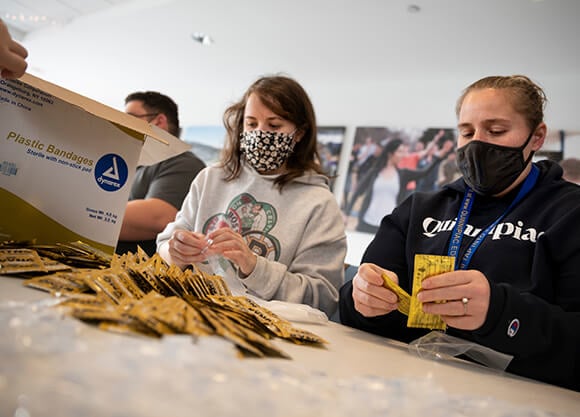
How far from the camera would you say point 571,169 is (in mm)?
3143

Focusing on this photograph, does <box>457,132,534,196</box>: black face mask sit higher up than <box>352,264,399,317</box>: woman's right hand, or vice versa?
<box>457,132,534,196</box>: black face mask

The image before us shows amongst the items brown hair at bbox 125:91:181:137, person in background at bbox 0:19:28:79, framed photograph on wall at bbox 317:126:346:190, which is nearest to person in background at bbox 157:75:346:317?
person in background at bbox 0:19:28:79

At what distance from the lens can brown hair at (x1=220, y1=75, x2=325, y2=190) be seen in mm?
1438

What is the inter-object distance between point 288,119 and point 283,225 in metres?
0.37

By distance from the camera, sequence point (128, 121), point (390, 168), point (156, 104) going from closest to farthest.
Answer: point (128, 121), point (156, 104), point (390, 168)

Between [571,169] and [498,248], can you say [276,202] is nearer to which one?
[498,248]

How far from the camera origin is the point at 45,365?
0.30 m

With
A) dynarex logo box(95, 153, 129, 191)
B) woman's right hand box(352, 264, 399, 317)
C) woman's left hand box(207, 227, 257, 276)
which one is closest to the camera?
woman's right hand box(352, 264, 399, 317)

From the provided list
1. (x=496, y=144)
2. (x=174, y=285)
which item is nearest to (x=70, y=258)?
(x=174, y=285)

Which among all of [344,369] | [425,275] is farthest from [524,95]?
[344,369]

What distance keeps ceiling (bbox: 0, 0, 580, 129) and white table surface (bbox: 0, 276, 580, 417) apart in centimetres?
309

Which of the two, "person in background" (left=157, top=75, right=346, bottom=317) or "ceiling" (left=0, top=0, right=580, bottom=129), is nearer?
"person in background" (left=157, top=75, right=346, bottom=317)

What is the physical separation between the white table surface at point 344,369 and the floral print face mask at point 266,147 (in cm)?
69

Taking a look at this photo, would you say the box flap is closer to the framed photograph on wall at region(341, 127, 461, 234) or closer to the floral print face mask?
the floral print face mask
